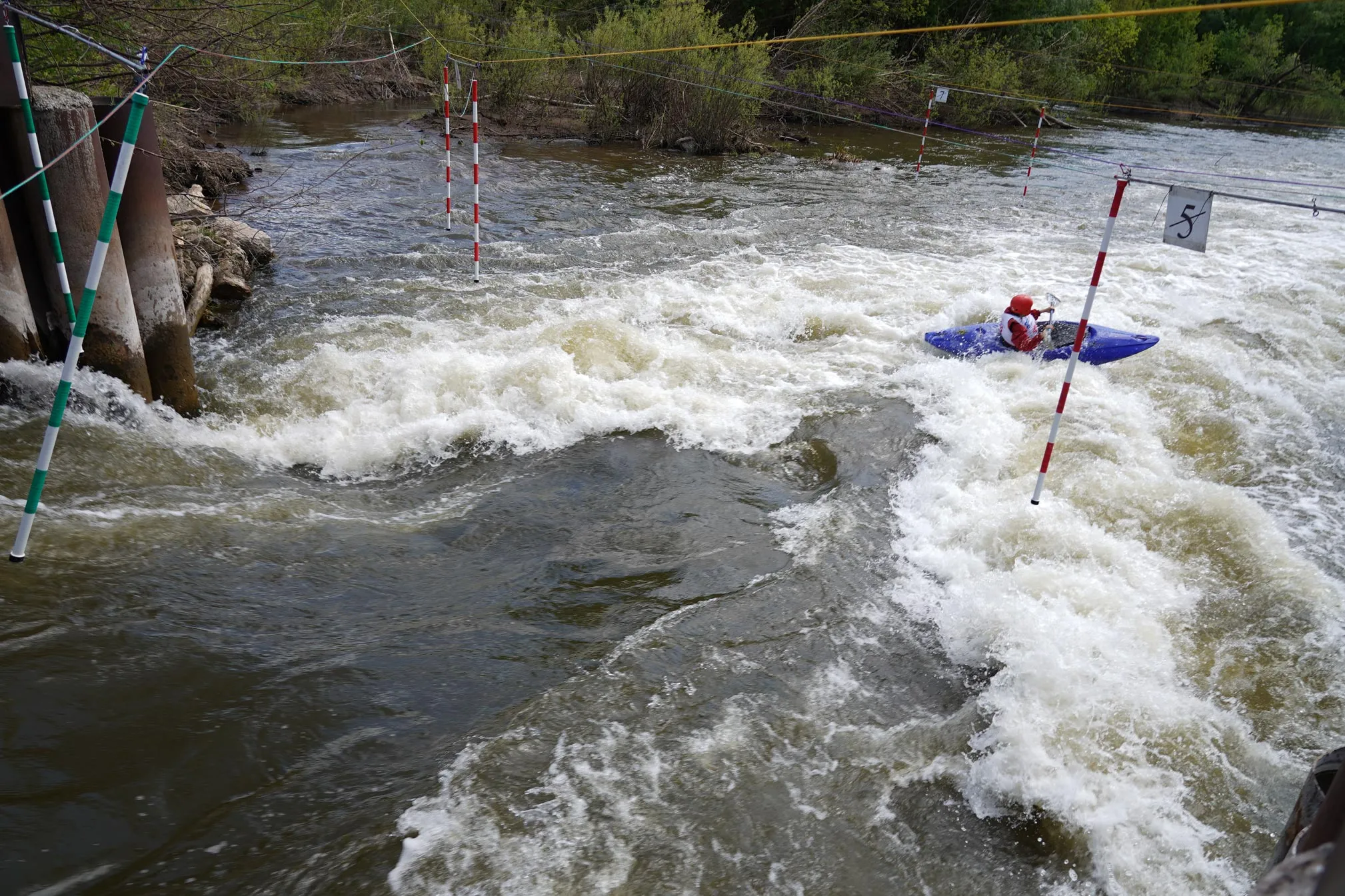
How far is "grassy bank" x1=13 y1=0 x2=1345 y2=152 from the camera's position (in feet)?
25.1

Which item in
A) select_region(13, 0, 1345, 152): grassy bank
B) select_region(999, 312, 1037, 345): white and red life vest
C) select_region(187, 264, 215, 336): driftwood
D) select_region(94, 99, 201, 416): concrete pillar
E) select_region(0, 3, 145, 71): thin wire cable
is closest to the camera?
select_region(0, 3, 145, 71): thin wire cable

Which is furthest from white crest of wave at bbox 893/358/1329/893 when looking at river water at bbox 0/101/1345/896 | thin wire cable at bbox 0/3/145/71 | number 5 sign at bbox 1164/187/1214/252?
thin wire cable at bbox 0/3/145/71

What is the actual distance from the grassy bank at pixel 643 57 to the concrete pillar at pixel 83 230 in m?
1.62

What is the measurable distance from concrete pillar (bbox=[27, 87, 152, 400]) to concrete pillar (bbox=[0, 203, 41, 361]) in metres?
0.17

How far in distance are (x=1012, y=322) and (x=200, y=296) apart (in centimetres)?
696

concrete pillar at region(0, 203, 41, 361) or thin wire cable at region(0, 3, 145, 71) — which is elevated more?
thin wire cable at region(0, 3, 145, 71)

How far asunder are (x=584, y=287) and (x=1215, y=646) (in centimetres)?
647

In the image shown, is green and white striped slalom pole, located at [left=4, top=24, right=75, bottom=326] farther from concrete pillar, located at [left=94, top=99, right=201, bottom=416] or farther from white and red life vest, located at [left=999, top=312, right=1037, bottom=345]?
white and red life vest, located at [left=999, top=312, right=1037, bottom=345]

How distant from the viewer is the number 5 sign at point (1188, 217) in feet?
14.8

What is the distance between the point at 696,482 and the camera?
5336 millimetres

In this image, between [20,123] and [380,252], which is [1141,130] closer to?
[380,252]

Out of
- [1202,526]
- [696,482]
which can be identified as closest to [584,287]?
[696,482]

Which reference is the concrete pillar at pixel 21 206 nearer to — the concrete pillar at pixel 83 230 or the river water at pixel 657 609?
the concrete pillar at pixel 83 230

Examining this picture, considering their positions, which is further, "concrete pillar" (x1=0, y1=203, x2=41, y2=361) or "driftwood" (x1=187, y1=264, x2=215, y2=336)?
"driftwood" (x1=187, y1=264, x2=215, y2=336)
